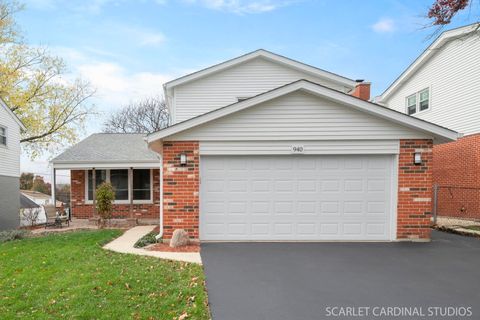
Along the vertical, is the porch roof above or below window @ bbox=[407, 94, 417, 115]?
below

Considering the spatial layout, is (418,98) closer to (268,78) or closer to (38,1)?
(268,78)

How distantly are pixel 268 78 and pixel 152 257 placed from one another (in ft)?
26.7

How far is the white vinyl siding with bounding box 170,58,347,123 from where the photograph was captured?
37.4ft

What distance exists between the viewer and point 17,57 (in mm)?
20000

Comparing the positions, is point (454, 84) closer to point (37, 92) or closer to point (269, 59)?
point (269, 59)

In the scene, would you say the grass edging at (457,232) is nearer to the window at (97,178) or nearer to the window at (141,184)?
the window at (141,184)

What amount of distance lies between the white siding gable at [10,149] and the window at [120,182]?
15.9 ft

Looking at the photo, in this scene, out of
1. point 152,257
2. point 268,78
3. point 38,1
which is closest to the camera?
point 152,257

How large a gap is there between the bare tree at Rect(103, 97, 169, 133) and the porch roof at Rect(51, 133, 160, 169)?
17737mm

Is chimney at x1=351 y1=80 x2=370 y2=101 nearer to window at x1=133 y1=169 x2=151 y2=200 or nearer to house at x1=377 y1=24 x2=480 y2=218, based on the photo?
house at x1=377 y1=24 x2=480 y2=218

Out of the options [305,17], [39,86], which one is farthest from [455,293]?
[39,86]

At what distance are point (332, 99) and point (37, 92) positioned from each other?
71.7ft

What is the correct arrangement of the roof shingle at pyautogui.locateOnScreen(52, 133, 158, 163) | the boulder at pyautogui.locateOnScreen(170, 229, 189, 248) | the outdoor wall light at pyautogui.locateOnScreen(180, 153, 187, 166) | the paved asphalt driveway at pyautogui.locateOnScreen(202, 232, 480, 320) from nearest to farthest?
the paved asphalt driveway at pyautogui.locateOnScreen(202, 232, 480, 320) < the boulder at pyautogui.locateOnScreen(170, 229, 189, 248) < the outdoor wall light at pyautogui.locateOnScreen(180, 153, 187, 166) < the roof shingle at pyautogui.locateOnScreen(52, 133, 158, 163)

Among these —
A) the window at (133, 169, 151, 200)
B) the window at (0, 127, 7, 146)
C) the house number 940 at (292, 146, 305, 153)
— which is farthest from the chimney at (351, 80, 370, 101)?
the window at (0, 127, 7, 146)
